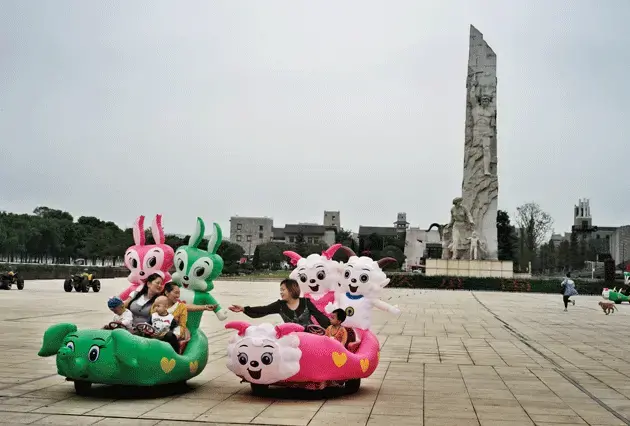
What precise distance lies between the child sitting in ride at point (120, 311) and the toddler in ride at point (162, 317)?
29 cm

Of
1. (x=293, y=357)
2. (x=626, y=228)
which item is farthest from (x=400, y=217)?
(x=293, y=357)

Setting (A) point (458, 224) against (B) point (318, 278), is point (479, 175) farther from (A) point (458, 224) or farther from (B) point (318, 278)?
(B) point (318, 278)

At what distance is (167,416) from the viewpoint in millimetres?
6988

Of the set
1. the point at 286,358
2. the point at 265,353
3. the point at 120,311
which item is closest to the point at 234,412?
the point at 265,353

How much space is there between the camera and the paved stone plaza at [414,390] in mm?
7165

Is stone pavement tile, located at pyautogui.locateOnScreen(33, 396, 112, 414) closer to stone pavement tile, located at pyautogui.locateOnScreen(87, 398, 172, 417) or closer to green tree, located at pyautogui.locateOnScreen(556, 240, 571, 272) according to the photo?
stone pavement tile, located at pyautogui.locateOnScreen(87, 398, 172, 417)

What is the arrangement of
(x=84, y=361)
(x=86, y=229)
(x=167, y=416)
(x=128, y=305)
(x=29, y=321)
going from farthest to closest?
(x=86, y=229), (x=29, y=321), (x=128, y=305), (x=84, y=361), (x=167, y=416)

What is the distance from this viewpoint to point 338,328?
8.88 m

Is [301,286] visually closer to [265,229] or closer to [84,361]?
[84,361]

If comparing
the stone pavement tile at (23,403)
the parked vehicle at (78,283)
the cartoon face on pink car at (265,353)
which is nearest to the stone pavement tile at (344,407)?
the cartoon face on pink car at (265,353)

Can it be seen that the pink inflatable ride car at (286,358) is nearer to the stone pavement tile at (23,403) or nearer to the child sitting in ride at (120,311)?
the child sitting in ride at (120,311)

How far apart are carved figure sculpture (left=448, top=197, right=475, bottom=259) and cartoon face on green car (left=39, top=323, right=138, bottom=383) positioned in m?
42.7

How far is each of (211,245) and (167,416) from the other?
2.89 meters

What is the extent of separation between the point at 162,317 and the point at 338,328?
2.07 m
